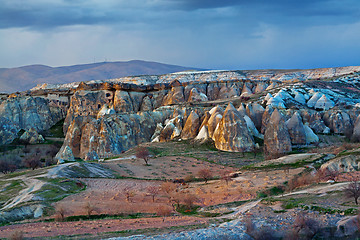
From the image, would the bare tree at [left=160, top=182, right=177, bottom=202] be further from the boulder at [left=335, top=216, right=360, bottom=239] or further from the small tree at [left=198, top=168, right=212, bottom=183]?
the boulder at [left=335, top=216, right=360, bottom=239]

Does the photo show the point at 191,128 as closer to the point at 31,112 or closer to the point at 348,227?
the point at 348,227

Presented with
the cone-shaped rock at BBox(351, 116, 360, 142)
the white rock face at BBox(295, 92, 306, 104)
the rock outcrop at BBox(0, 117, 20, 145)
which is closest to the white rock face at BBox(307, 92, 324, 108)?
the white rock face at BBox(295, 92, 306, 104)

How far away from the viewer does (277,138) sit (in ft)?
121

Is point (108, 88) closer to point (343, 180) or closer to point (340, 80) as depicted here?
point (340, 80)

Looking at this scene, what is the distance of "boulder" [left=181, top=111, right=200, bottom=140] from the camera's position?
1676 inches

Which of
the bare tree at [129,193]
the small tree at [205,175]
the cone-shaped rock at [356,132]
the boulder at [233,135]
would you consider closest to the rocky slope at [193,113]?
the boulder at [233,135]

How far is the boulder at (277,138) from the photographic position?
36438 mm

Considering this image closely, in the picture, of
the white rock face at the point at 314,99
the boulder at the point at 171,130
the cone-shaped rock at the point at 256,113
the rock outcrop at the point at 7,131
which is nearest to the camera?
the cone-shaped rock at the point at 256,113

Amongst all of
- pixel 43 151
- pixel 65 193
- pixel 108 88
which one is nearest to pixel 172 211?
pixel 65 193

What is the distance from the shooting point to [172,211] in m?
19.3

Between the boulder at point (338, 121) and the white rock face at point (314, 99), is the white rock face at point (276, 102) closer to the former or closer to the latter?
the white rock face at point (314, 99)

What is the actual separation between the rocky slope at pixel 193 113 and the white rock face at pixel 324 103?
119 millimetres

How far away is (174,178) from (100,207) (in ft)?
29.4

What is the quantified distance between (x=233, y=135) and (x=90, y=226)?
23.0 meters
